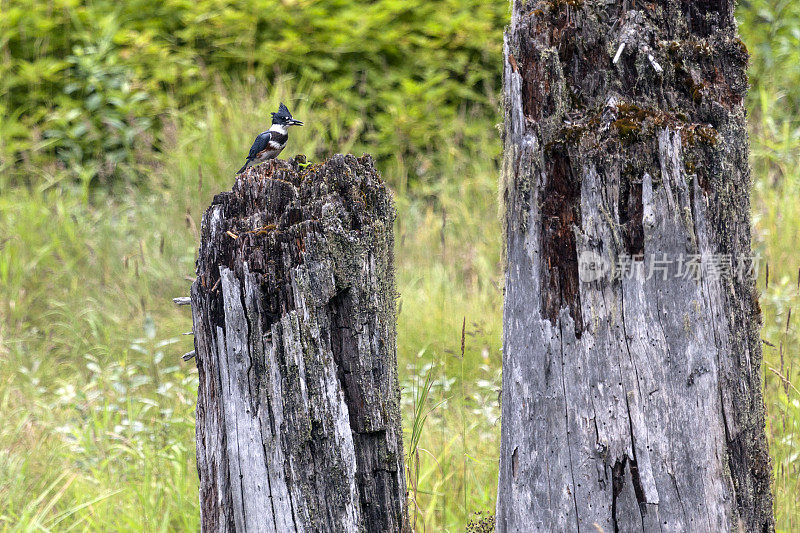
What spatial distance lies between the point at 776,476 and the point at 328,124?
5127mm

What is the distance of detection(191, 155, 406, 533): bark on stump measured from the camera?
1684 mm

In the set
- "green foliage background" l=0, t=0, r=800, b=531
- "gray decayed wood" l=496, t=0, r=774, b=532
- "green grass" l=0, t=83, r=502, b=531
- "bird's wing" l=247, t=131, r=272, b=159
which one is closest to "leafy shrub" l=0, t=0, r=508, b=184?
"green foliage background" l=0, t=0, r=800, b=531

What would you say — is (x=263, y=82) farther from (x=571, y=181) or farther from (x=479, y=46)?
(x=571, y=181)

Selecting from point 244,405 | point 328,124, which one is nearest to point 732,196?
point 244,405

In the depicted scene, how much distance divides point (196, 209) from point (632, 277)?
4149 millimetres

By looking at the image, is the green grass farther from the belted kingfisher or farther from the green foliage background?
the belted kingfisher

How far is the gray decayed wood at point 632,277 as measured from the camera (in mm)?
1661

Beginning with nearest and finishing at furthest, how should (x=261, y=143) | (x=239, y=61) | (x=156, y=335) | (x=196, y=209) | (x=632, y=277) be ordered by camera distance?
1. (x=632, y=277)
2. (x=261, y=143)
3. (x=156, y=335)
4. (x=196, y=209)
5. (x=239, y=61)

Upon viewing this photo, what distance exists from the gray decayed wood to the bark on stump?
0.34 meters

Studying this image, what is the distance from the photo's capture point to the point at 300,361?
5.51 feet

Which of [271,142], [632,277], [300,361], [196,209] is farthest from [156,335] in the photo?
[632,277]

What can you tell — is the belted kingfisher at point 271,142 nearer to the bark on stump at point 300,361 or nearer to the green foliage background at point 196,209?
the green foliage background at point 196,209

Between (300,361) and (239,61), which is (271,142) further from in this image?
(239,61)

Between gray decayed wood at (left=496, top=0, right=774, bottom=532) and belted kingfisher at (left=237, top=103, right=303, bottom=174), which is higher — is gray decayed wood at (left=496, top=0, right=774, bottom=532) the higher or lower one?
the lower one
